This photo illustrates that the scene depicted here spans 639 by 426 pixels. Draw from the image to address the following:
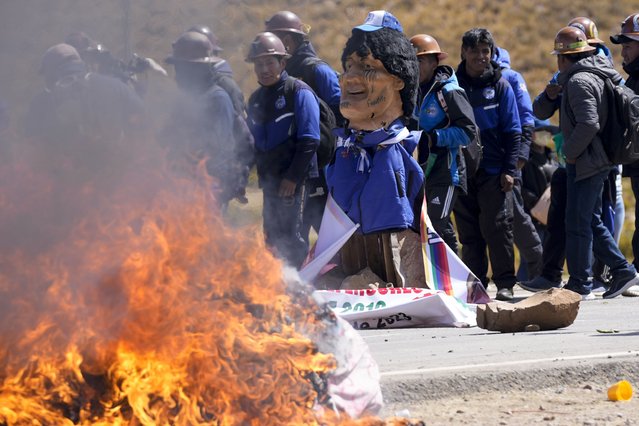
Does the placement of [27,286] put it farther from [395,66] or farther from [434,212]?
[434,212]

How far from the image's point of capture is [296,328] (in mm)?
5438

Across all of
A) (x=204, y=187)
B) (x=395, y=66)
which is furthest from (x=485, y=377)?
(x=395, y=66)

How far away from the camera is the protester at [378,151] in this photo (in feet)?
29.0

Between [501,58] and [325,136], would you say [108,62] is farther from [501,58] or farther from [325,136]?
[501,58]

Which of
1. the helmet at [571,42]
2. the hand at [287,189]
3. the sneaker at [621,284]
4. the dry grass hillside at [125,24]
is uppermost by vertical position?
the dry grass hillside at [125,24]

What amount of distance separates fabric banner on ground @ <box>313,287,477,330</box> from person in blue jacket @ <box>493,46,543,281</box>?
2912 mm

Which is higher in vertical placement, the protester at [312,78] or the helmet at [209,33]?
the helmet at [209,33]

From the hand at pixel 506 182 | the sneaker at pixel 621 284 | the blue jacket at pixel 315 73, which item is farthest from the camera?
the hand at pixel 506 182

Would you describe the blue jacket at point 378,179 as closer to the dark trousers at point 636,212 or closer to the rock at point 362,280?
the rock at point 362,280

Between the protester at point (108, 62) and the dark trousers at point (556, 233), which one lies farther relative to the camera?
the dark trousers at point (556, 233)

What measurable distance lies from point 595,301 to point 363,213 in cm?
265

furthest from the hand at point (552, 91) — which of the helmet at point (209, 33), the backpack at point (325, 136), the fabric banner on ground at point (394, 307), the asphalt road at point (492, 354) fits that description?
the helmet at point (209, 33)

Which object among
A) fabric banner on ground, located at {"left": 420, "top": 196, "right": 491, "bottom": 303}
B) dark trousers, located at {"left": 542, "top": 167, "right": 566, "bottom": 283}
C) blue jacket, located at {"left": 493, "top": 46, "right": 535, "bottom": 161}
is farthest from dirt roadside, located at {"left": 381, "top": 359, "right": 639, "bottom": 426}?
blue jacket, located at {"left": 493, "top": 46, "right": 535, "bottom": 161}

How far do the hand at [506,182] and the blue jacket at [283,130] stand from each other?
5.63ft
